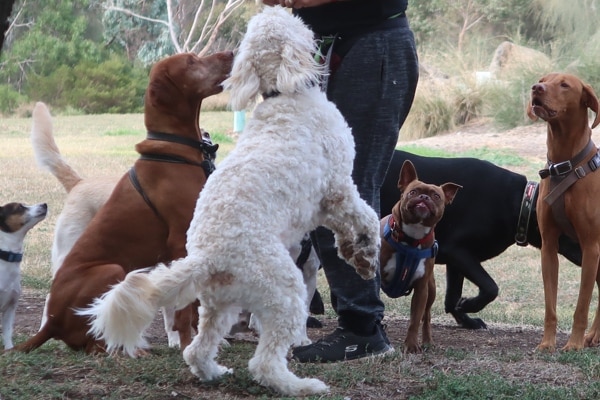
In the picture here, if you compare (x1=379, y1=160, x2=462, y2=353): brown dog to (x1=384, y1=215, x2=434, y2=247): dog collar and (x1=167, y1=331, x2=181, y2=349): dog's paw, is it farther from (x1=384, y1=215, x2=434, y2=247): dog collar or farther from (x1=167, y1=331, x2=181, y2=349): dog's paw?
(x1=167, y1=331, x2=181, y2=349): dog's paw

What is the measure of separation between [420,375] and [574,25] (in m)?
25.2

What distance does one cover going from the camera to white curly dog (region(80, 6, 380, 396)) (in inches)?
144

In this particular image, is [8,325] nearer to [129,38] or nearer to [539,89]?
[539,89]

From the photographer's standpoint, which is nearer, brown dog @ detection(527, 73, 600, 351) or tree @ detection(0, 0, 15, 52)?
tree @ detection(0, 0, 15, 52)

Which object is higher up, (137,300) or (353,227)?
(353,227)

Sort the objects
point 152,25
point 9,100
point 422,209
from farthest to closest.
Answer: point 152,25
point 9,100
point 422,209

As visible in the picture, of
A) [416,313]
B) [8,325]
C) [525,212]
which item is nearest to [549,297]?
[416,313]

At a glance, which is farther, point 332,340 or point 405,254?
point 405,254

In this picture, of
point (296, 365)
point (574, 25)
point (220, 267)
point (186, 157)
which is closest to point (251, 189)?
point (220, 267)

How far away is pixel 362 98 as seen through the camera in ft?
15.3

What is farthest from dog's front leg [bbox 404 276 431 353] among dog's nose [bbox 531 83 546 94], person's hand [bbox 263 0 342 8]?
person's hand [bbox 263 0 342 8]

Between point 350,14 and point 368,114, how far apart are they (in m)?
0.50

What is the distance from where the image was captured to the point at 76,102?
32844 mm

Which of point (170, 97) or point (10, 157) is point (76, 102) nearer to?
point (10, 157)
